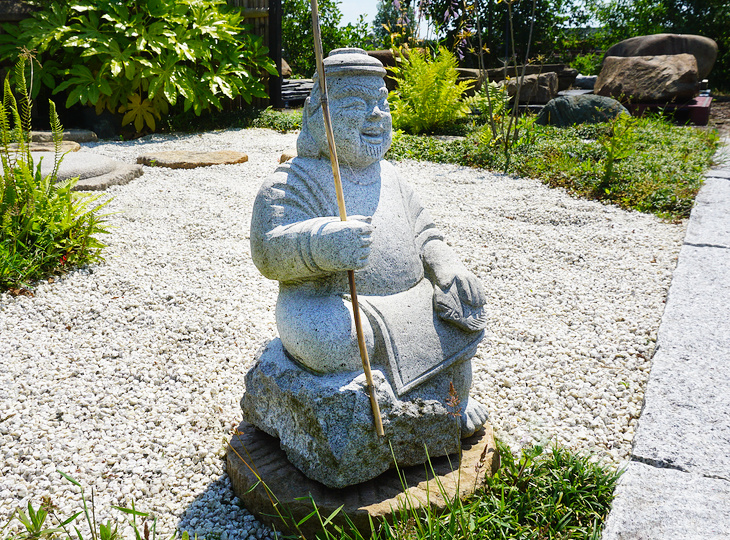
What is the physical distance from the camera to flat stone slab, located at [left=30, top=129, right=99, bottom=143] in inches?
310

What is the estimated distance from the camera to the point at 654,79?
412 inches

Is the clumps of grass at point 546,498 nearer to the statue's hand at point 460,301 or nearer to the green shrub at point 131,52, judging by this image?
the statue's hand at point 460,301

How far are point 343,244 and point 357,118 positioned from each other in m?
0.55

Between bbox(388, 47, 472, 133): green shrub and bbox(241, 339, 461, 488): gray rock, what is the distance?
7337mm

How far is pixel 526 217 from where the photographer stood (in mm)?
5742

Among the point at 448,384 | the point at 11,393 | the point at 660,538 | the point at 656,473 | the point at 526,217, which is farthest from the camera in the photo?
the point at 526,217

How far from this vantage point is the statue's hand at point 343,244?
6.27 feet

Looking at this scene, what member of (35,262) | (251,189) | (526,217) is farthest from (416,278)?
(251,189)

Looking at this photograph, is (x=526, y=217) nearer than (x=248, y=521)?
No

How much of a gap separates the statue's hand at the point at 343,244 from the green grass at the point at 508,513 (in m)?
0.84

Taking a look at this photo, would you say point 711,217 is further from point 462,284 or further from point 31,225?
point 31,225

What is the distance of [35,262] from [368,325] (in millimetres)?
3050

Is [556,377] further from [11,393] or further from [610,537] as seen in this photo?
[11,393]

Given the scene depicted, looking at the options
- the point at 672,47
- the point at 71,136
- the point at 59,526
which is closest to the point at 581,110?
the point at 672,47
